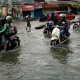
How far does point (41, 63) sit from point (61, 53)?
2205 mm

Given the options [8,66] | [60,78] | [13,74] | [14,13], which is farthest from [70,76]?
[14,13]

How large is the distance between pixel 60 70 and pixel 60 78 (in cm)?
90

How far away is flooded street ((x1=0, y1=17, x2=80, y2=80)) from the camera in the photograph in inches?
349

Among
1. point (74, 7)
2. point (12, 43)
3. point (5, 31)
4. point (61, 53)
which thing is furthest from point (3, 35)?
point (74, 7)

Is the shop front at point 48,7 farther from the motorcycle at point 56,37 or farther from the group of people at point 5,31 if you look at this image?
the group of people at point 5,31

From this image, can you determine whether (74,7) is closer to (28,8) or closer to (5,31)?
(28,8)

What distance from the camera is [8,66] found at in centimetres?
1020

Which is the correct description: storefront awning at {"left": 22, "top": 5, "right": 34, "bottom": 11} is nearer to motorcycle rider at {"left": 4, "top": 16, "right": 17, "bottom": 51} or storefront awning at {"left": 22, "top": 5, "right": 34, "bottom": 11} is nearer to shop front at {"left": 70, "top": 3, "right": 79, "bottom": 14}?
shop front at {"left": 70, "top": 3, "right": 79, "bottom": 14}

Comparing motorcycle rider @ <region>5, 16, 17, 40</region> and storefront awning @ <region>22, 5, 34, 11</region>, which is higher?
motorcycle rider @ <region>5, 16, 17, 40</region>

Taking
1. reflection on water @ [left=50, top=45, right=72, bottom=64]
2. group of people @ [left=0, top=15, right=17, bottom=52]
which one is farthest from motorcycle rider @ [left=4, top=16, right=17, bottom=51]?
reflection on water @ [left=50, top=45, right=72, bottom=64]

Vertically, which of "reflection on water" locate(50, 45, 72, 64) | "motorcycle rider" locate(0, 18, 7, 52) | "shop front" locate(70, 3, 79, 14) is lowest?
"shop front" locate(70, 3, 79, 14)

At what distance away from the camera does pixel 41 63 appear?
34.8ft

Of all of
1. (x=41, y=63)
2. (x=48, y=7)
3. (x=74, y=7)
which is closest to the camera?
(x=41, y=63)

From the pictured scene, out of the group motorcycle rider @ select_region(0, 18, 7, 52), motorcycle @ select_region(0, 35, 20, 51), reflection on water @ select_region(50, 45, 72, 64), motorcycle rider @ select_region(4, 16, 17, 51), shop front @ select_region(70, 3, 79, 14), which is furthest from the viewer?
shop front @ select_region(70, 3, 79, 14)
